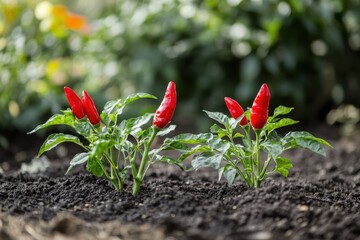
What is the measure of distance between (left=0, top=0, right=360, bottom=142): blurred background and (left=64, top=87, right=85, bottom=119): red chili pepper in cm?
253

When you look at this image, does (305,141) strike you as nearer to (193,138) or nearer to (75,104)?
(193,138)

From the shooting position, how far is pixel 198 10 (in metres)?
5.61

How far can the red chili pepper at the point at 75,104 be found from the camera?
2.42m

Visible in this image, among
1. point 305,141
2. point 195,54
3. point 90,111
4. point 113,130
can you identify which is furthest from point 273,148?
point 195,54

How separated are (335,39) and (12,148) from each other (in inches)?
122

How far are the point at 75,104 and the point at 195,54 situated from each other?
3659 mm

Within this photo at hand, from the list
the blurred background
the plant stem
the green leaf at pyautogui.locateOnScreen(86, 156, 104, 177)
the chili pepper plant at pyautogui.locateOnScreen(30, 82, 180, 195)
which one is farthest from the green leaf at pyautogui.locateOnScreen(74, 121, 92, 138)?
the blurred background

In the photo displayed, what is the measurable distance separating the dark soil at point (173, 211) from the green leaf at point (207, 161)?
14 cm

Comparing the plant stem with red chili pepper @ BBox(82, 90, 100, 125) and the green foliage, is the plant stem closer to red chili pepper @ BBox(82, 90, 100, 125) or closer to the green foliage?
the green foliage

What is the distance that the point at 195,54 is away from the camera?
5980 millimetres

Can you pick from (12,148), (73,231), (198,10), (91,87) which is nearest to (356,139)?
(198,10)

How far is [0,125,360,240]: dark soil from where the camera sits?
189cm

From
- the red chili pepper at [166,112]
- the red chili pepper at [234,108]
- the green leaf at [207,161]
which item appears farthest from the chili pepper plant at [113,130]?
the red chili pepper at [234,108]

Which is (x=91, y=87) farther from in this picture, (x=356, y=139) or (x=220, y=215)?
(x=220, y=215)
